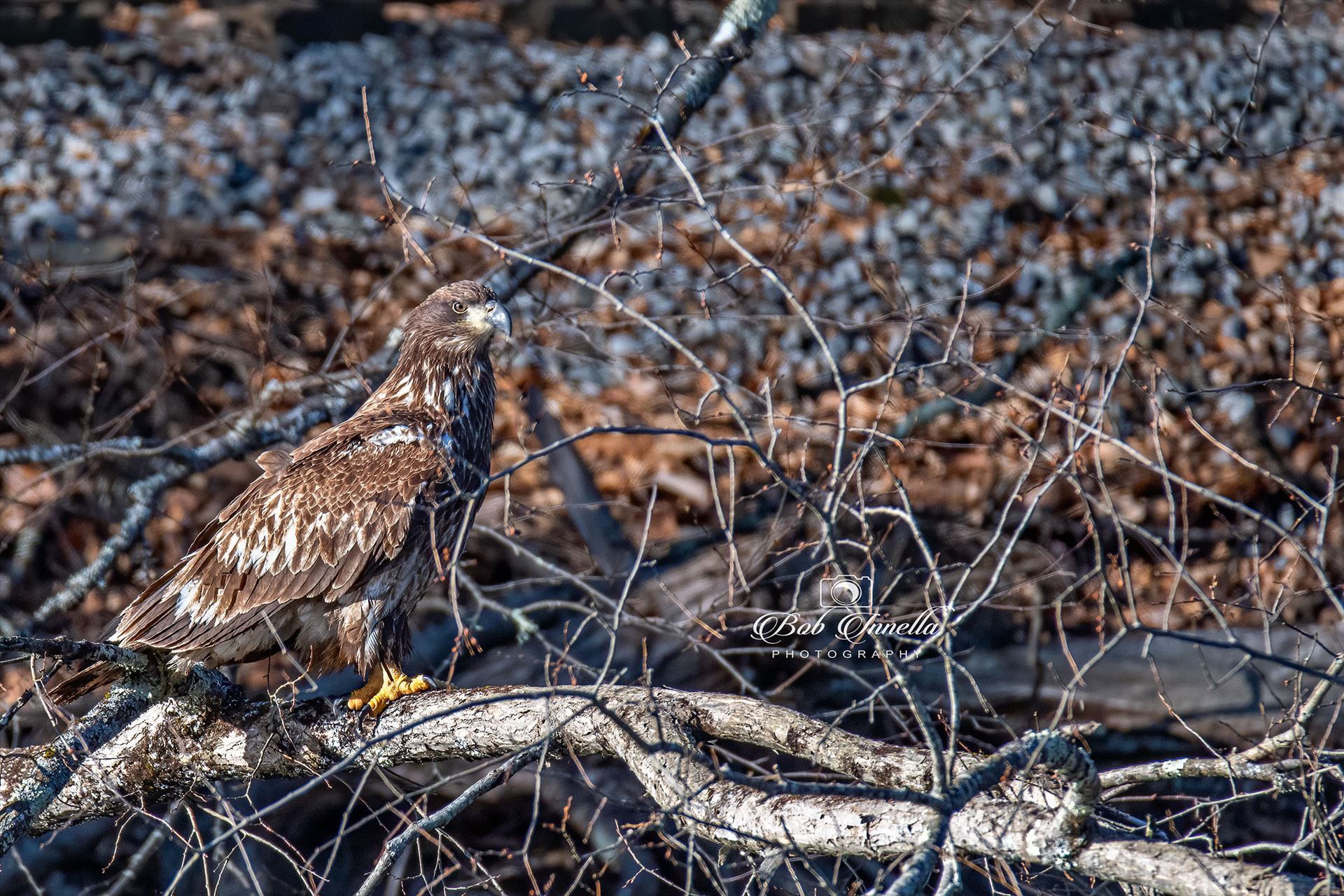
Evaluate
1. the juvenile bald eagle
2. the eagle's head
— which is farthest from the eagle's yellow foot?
the eagle's head

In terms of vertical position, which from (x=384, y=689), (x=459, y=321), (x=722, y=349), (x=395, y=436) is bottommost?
(x=722, y=349)

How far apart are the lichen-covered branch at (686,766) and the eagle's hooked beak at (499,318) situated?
4.49ft

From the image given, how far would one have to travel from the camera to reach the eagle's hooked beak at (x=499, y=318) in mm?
4344

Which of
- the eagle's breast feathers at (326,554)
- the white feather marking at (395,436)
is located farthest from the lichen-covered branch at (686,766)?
the white feather marking at (395,436)

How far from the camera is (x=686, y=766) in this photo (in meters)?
2.92

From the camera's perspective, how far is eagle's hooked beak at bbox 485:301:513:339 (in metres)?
4.34

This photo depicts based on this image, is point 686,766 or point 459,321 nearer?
point 686,766

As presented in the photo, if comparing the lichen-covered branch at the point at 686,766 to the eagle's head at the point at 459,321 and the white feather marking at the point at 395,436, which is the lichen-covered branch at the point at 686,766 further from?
the eagle's head at the point at 459,321

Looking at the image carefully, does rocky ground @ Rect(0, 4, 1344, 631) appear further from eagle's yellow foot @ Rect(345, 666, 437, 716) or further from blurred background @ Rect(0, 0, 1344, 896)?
eagle's yellow foot @ Rect(345, 666, 437, 716)

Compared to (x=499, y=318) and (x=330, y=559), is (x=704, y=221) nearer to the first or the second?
(x=499, y=318)

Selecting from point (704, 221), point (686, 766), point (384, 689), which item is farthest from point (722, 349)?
point (686, 766)

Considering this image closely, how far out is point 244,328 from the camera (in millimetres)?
8148

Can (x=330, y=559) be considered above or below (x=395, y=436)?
below

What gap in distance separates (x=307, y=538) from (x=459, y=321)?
1042 mm
